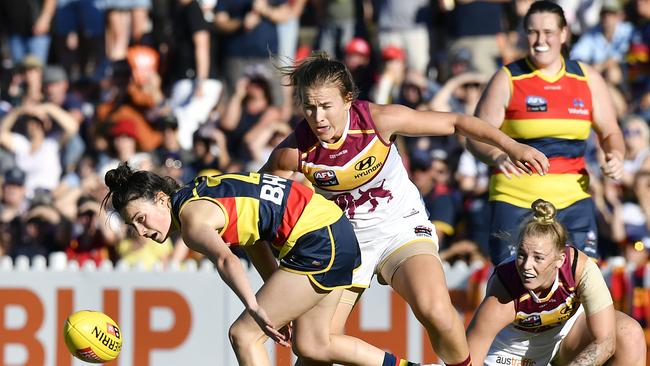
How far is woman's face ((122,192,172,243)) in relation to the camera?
640 cm

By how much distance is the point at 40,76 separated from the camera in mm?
13406

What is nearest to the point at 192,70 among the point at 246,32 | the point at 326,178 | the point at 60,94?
the point at 246,32

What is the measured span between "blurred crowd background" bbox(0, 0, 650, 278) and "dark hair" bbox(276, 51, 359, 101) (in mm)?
3584

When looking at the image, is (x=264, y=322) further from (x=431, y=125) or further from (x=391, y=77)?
(x=391, y=77)

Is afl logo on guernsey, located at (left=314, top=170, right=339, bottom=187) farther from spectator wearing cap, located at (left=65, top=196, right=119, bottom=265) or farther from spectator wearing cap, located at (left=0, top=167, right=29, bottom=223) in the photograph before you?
spectator wearing cap, located at (left=0, top=167, right=29, bottom=223)

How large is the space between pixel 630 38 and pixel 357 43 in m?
2.50

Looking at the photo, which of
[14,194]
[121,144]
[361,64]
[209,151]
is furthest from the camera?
[361,64]

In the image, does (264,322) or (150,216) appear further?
(150,216)

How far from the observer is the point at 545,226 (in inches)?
280

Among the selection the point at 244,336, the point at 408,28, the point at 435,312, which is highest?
the point at 408,28

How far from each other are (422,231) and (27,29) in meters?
8.42

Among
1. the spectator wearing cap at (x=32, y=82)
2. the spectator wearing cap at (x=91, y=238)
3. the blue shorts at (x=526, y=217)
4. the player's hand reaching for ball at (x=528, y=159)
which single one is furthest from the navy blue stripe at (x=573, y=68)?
the spectator wearing cap at (x=32, y=82)

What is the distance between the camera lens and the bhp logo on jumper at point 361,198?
7078mm

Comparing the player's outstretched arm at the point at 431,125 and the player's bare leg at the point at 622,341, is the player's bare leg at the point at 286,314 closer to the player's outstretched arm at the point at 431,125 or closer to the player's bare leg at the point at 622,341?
the player's outstretched arm at the point at 431,125
